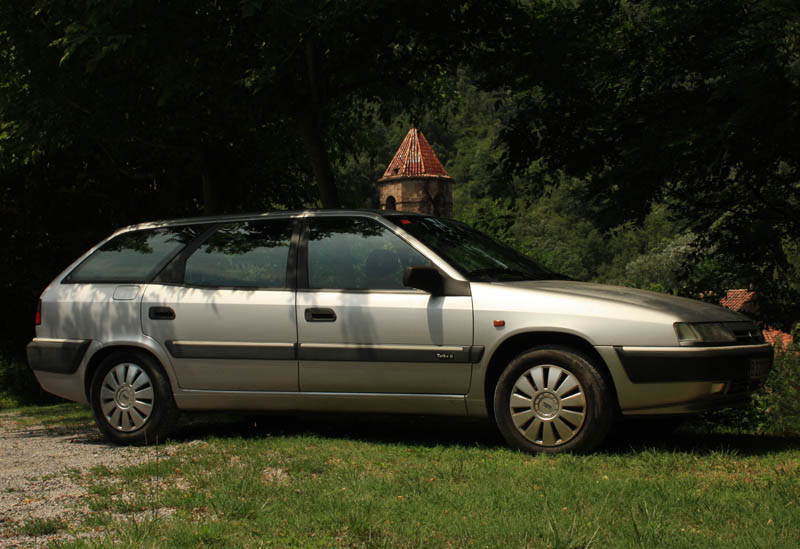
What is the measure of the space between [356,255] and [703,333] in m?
2.48

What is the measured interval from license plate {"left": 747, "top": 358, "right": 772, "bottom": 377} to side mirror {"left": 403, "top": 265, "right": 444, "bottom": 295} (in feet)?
6.91

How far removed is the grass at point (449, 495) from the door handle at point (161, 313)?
3.27ft

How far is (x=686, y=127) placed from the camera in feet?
30.5

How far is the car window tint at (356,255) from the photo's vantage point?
6.73 metres

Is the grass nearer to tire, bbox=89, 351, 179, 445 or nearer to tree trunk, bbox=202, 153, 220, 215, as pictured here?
tire, bbox=89, 351, 179, 445

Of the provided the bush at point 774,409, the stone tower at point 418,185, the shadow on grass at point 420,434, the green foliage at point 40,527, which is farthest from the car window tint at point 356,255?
the stone tower at point 418,185

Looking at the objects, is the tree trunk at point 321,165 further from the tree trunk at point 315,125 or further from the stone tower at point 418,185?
the stone tower at point 418,185

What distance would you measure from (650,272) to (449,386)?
56.9 m

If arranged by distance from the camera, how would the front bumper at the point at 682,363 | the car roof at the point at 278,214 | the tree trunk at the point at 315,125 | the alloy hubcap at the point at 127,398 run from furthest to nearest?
the tree trunk at the point at 315,125, the alloy hubcap at the point at 127,398, the car roof at the point at 278,214, the front bumper at the point at 682,363

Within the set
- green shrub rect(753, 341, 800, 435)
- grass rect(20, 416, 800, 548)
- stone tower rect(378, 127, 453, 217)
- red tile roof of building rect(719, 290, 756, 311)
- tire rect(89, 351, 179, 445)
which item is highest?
stone tower rect(378, 127, 453, 217)

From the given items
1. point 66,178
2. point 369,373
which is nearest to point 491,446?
point 369,373

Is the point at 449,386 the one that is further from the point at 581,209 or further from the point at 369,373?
the point at 581,209

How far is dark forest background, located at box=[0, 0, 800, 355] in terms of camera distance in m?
9.09

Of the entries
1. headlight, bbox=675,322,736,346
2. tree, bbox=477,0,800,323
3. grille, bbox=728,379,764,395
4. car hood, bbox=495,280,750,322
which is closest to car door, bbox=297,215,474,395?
car hood, bbox=495,280,750,322
